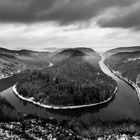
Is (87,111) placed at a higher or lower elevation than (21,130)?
lower

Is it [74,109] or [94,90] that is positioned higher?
[94,90]

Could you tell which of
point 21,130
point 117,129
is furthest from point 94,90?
point 21,130

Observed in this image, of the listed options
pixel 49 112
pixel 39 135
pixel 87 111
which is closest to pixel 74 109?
pixel 87 111

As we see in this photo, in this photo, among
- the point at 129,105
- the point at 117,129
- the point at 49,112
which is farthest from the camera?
the point at 129,105

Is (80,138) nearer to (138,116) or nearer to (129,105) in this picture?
(138,116)

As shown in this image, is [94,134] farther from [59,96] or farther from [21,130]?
[59,96]

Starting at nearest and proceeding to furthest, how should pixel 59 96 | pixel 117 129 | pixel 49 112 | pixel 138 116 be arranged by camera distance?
pixel 117 129
pixel 138 116
pixel 49 112
pixel 59 96

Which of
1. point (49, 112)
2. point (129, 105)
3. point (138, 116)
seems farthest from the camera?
point (129, 105)

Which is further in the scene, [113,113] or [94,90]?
[94,90]

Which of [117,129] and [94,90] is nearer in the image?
[117,129]
